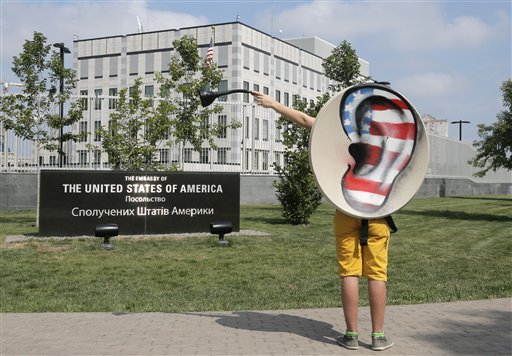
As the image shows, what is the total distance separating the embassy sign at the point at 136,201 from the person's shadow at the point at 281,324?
322 inches

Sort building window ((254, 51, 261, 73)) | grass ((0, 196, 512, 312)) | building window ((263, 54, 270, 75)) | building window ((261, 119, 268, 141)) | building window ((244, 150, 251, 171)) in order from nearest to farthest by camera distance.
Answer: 1. grass ((0, 196, 512, 312))
2. building window ((244, 150, 251, 171))
3. building window ((261, 119, 268, 141))
4. building window ((254, 51, 261, 73))
5. building window ((263, 54, 270, 75))

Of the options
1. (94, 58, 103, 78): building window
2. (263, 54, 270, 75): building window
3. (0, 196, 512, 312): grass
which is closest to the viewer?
(0, 196, 512, 312): grass

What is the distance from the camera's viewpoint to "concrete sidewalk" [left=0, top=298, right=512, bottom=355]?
4883 mm

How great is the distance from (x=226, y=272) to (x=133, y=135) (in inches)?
355

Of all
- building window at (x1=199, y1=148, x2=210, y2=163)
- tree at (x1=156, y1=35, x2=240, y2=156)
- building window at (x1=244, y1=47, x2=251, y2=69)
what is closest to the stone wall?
building window at (x1=199, y1=148, x2=210, y2=163)

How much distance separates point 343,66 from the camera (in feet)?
78.1

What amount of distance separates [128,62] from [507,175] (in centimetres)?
4747

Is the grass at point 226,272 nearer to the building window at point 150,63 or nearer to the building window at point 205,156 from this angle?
the building window at point 205,156

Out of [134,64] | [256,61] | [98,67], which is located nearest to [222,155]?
[256,61]

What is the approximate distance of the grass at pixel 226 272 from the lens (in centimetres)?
727

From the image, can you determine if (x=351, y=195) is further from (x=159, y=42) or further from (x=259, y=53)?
(x=159, y=42)

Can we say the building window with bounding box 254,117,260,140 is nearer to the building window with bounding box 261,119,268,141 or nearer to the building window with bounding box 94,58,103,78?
the building window with bounding box 261,119,268,141

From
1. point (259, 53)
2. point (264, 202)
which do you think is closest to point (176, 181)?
point (264, 202)

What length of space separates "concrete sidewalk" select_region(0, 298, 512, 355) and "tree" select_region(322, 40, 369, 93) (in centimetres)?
1819
